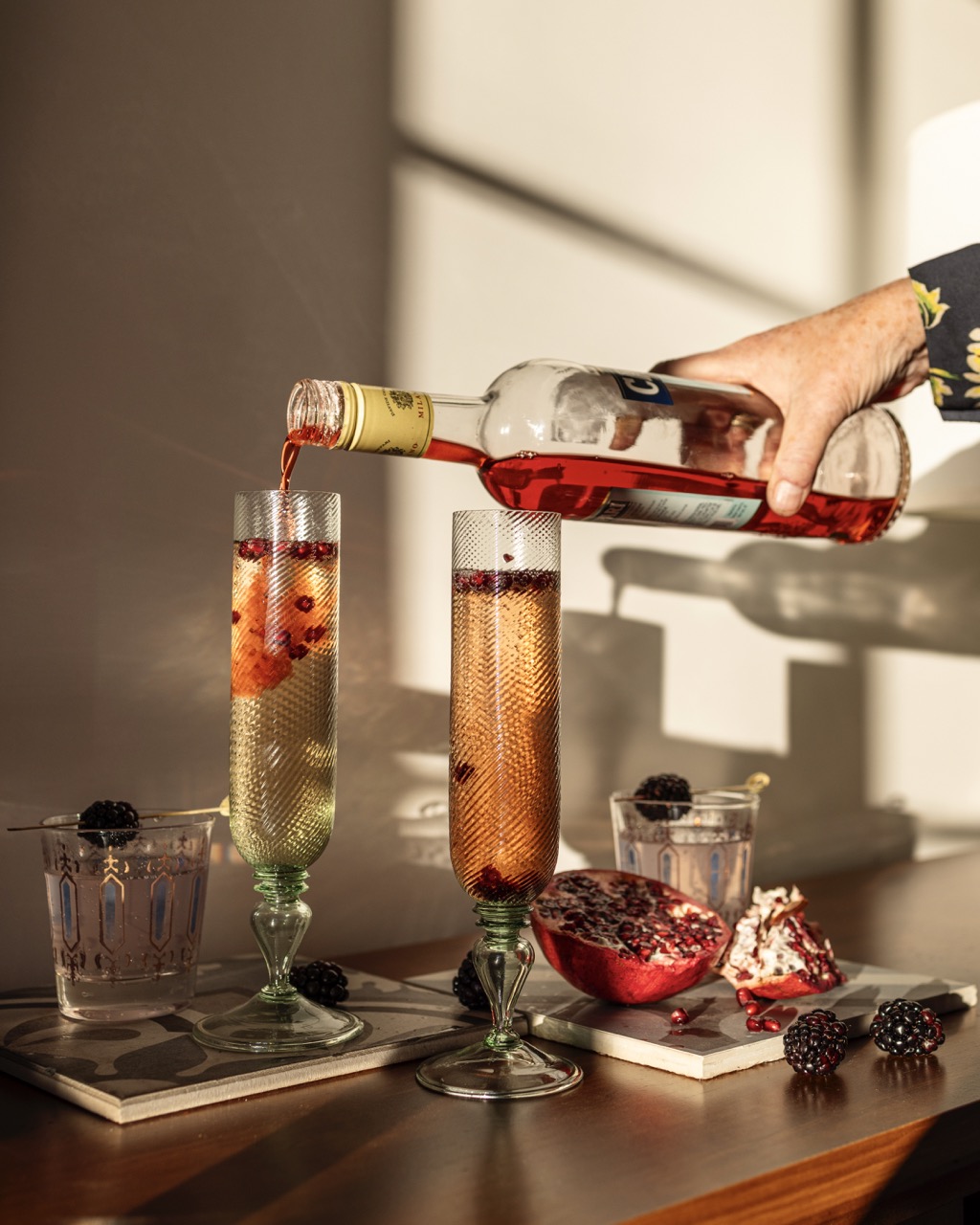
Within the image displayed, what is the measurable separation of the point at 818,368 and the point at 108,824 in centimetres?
68

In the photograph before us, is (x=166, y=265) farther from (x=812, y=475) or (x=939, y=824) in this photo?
(x=939, y=824)

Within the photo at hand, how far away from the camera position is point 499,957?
2.98 feet

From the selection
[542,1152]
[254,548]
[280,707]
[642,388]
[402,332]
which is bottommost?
[542,1152]

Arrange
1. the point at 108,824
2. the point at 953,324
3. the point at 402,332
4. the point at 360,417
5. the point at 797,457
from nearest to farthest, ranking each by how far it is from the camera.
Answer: the point at 360,417
the point at 108,824
the point at 797,457
the point at 953,324
the point at 402,332

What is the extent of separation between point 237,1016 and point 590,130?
3.53 ft

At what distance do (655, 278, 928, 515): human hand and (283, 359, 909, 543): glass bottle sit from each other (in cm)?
3

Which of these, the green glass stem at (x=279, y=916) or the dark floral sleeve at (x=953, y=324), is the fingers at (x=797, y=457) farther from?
the green glass stem at (x=279, y=916)

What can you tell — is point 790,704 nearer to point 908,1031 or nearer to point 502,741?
point 908,1031

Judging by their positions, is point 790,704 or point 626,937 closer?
point 626,937

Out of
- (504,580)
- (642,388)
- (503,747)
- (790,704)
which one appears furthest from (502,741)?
(790,704)

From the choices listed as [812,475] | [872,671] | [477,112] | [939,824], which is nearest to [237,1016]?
[812,475]

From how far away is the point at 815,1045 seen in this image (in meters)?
0.92

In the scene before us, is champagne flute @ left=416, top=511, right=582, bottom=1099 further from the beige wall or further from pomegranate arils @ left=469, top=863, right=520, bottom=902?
the beige wall

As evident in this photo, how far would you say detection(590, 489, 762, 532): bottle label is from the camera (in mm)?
1051
